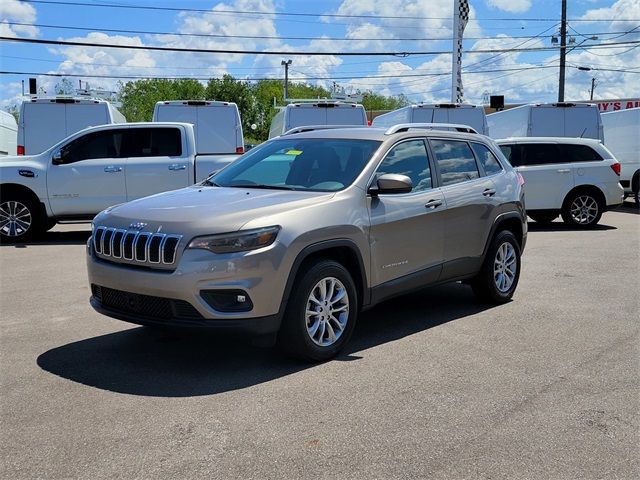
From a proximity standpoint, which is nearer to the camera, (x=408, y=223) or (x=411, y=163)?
(x=408, y=223)

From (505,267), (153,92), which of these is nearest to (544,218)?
(505,267)

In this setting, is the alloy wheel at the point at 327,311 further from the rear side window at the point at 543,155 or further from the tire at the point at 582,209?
the tire at the point at 582,209

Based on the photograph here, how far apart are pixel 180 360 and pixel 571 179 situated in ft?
36.3

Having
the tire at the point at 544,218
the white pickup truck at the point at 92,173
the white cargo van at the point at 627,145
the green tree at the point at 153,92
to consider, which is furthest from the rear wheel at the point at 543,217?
the green tree at the point at 153,92

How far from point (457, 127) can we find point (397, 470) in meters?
4.44

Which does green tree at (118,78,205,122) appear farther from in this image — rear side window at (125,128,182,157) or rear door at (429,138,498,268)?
rear door at (429,138,498,268)

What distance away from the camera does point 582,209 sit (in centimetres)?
1410

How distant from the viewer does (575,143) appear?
14.2 meters

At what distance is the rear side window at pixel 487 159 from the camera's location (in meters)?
6.99

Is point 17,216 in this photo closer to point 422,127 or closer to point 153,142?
point 153,142

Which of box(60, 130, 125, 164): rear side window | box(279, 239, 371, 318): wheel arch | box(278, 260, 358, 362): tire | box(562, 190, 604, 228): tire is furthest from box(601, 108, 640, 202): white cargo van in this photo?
box(278, 260, 358, 362): tire

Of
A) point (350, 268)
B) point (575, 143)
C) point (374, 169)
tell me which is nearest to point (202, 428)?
point (350, 268)

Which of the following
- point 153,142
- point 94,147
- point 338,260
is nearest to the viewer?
point 338,260

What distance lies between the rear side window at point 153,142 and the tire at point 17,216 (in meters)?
1.86
